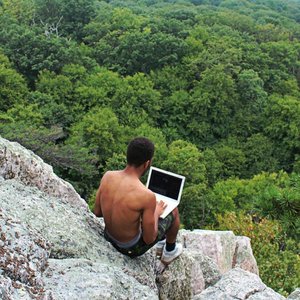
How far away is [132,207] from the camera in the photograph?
216 inches

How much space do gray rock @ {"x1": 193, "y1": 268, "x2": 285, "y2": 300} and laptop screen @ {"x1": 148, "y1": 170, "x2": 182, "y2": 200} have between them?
1291mm

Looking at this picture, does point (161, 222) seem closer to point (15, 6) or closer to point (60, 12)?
point (60, 12)

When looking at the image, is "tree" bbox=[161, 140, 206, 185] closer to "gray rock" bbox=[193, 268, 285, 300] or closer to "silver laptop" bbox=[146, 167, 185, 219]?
"gray rock" bbox=[193, 268, 285, 300]

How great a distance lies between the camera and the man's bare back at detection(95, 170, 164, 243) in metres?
5.45

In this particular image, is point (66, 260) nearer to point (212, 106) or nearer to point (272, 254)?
point (272, 254)

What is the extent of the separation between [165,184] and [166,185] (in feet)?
0.06

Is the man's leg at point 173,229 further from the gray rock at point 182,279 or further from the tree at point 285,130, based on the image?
the tree at point 285,130

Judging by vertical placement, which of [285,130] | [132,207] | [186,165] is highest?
[132,207]

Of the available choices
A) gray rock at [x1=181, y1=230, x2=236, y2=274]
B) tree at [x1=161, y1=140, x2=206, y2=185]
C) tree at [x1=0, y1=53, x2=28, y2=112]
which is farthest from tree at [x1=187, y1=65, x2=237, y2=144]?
gray rock at [x1=181, y1=230, x2=236, y2=274]

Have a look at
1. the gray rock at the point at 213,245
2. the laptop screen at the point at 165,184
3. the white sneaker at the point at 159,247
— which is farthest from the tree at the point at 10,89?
the laptop screen at the point at 165,184

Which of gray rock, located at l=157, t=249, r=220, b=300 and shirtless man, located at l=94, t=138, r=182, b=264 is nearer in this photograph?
shirtless man, located at l=94, t=138, r=182, b=264

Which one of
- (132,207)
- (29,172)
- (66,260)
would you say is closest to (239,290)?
(132,207)

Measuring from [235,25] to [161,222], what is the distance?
179ft

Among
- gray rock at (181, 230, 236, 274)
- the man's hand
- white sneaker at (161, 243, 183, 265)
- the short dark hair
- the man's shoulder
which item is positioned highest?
the short dark hair
